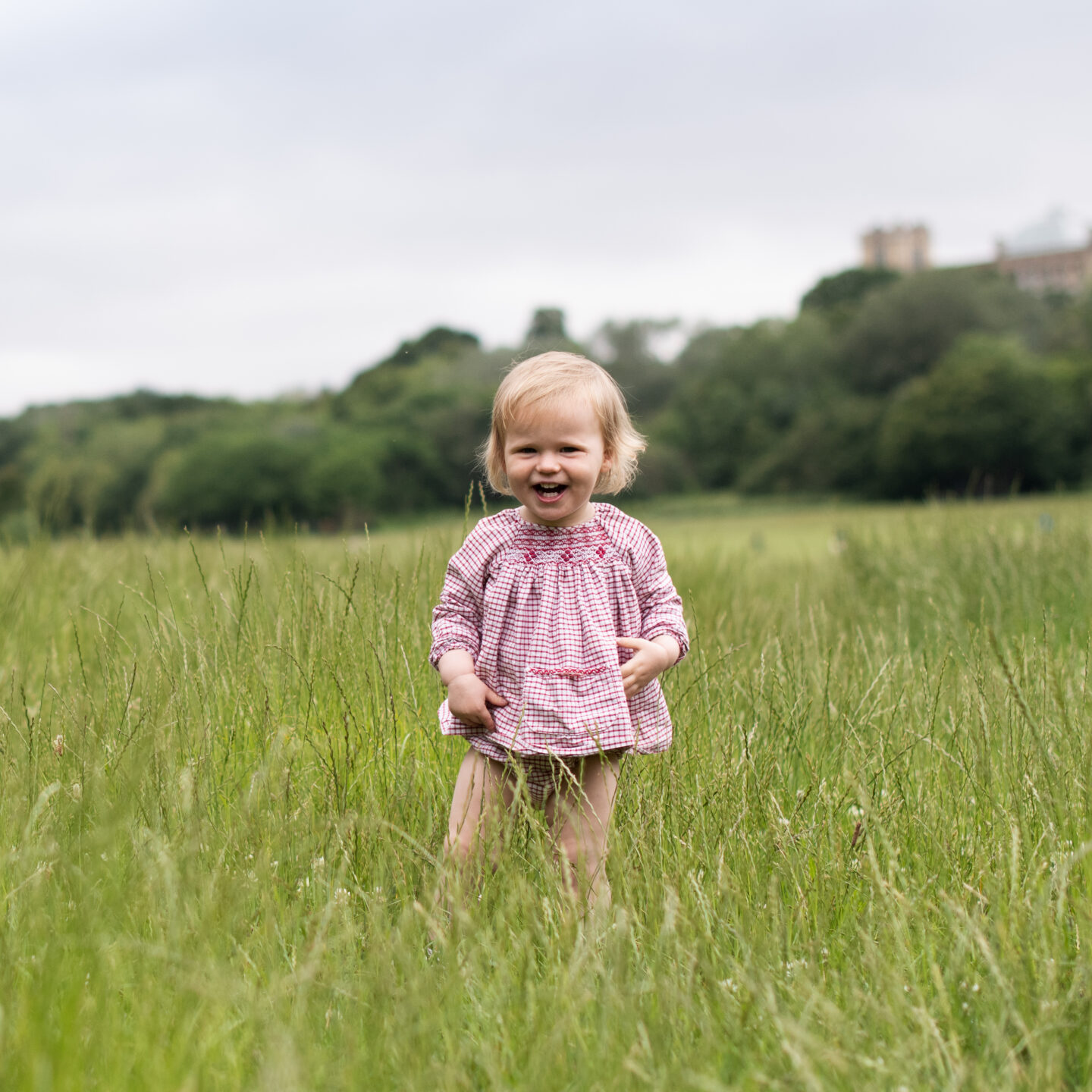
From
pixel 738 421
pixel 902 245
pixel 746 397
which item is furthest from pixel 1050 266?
pixel 738 421

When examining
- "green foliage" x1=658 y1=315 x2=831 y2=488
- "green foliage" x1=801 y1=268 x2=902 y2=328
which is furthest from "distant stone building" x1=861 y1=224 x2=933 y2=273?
"green foliage" x1=658 y1=315 x2=831 y2=488

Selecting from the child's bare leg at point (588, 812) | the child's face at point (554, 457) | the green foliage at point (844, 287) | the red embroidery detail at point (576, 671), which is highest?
the green foliage at point (844, 287)

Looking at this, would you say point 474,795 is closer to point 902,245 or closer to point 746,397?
point 746,397

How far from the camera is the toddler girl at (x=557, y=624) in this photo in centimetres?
192

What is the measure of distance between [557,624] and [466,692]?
215mm

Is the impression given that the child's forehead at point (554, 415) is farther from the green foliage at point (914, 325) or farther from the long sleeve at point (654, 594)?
the green foliage at point (914, 325)

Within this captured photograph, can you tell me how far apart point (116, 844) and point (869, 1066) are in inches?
46.0

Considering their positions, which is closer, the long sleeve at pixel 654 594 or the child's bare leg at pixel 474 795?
the child's bare leg at pixel 474 795

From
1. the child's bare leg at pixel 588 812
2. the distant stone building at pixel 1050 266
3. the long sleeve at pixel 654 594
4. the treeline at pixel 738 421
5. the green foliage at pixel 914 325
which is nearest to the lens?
the child's bare leg at pixel 588 812

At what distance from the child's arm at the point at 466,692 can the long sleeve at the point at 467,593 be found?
2.7 inches

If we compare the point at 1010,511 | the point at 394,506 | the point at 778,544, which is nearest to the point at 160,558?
the point at 1010,511

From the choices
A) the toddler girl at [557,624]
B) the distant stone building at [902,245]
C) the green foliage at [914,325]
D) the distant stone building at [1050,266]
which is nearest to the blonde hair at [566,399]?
the toddler girl at [557,624]

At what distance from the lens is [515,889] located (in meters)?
1.55

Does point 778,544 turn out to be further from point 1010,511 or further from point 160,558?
point 160,558
